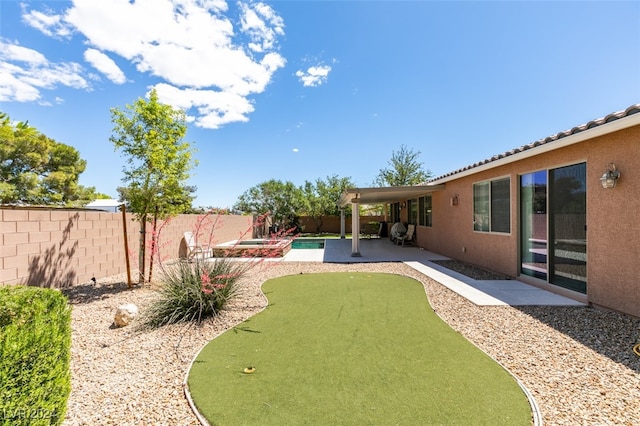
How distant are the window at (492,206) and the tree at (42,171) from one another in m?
27.4

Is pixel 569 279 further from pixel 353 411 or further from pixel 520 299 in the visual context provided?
pixel 353 411

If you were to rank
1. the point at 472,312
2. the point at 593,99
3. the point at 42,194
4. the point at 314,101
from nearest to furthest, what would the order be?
the point at 472,312 → the point at 593,99 → the point at 314,101 → the point at 42,194

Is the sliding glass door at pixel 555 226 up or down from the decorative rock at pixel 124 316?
up

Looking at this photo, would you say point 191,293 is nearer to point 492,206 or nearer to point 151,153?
point 151,153

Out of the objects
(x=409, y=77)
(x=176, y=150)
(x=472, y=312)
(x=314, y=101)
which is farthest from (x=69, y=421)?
(x=314, y=101)

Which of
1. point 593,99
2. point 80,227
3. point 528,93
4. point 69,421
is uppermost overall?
point 528,93

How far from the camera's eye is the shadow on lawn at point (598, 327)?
3.68 meters

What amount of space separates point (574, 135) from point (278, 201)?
80.5 feet

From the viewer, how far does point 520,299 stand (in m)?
5.96

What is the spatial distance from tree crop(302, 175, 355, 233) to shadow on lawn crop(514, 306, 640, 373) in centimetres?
2203

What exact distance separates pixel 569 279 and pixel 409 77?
1148 centimetres

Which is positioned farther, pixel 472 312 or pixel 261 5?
pixel 261 5

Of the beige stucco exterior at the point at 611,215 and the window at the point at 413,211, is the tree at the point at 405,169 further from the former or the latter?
the beige stucco exterior at the point at 611,215

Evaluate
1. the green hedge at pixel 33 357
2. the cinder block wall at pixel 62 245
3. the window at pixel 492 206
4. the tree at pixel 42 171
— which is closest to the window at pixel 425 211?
the window at pixel 492 206
